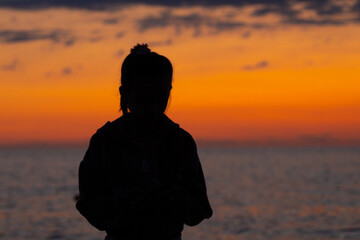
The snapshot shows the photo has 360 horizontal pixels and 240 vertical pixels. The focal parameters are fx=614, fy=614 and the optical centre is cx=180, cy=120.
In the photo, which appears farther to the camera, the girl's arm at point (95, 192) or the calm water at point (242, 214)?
the calm water at point (242, 214)

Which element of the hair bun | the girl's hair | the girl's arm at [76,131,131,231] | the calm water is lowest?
the calm water

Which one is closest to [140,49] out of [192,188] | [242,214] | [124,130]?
[124,130]

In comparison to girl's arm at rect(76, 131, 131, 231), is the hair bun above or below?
above

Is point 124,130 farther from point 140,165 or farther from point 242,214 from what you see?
point 242,214

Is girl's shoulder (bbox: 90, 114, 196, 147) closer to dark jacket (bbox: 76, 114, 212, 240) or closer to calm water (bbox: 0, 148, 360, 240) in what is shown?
dark jacket (bbox: 76, 114, 212, 240)

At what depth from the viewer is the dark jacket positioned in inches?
119

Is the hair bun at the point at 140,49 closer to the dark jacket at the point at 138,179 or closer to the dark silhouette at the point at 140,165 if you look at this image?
the dark silhouette at the point at 140,165

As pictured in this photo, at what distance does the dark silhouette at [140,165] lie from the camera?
3.04 m

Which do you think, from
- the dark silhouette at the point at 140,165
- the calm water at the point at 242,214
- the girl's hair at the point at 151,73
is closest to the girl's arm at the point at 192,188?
the dark silhouette at the point at 140,165

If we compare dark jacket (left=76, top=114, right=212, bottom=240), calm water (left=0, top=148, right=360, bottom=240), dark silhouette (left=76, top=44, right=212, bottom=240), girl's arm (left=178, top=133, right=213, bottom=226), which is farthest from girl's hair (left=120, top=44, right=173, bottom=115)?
calm water (left=0, top=148, right=360, bottom=240)

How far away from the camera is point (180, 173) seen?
10.4 feet

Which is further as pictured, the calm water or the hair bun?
the calm water

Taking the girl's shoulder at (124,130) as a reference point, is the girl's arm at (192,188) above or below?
below

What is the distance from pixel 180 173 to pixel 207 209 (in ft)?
0.79
